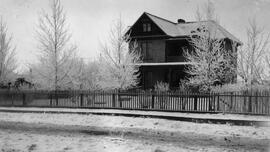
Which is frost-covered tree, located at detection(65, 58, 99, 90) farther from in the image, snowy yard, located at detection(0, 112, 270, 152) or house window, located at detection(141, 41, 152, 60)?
snowy yard, located at detection(0, 112, 270, 152)

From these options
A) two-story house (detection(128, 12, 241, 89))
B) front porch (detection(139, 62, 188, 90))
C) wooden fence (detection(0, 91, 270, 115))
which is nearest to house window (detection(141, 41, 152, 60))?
two-story house (detection(128, 12, 241, 89))

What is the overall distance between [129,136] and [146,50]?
73.1ft

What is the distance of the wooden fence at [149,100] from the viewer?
15.6m

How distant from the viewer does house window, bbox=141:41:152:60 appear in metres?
32.1

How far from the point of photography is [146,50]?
1271 inches

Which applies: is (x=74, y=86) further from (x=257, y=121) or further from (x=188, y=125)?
(x=257, y=121)

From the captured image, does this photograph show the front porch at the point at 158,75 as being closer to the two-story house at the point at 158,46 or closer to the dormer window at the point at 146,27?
the two-story house at the point at 158,46

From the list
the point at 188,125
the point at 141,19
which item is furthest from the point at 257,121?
the point at 141,19

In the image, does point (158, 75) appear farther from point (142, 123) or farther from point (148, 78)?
point (142, 123)

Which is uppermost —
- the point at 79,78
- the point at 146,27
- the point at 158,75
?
the point at 146,27

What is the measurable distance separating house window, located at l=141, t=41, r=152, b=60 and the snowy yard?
17351 millimetres

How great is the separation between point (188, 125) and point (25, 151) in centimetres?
742

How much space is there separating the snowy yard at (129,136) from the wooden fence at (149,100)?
9.58 feet

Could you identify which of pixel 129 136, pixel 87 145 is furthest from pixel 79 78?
pixel 87 145
